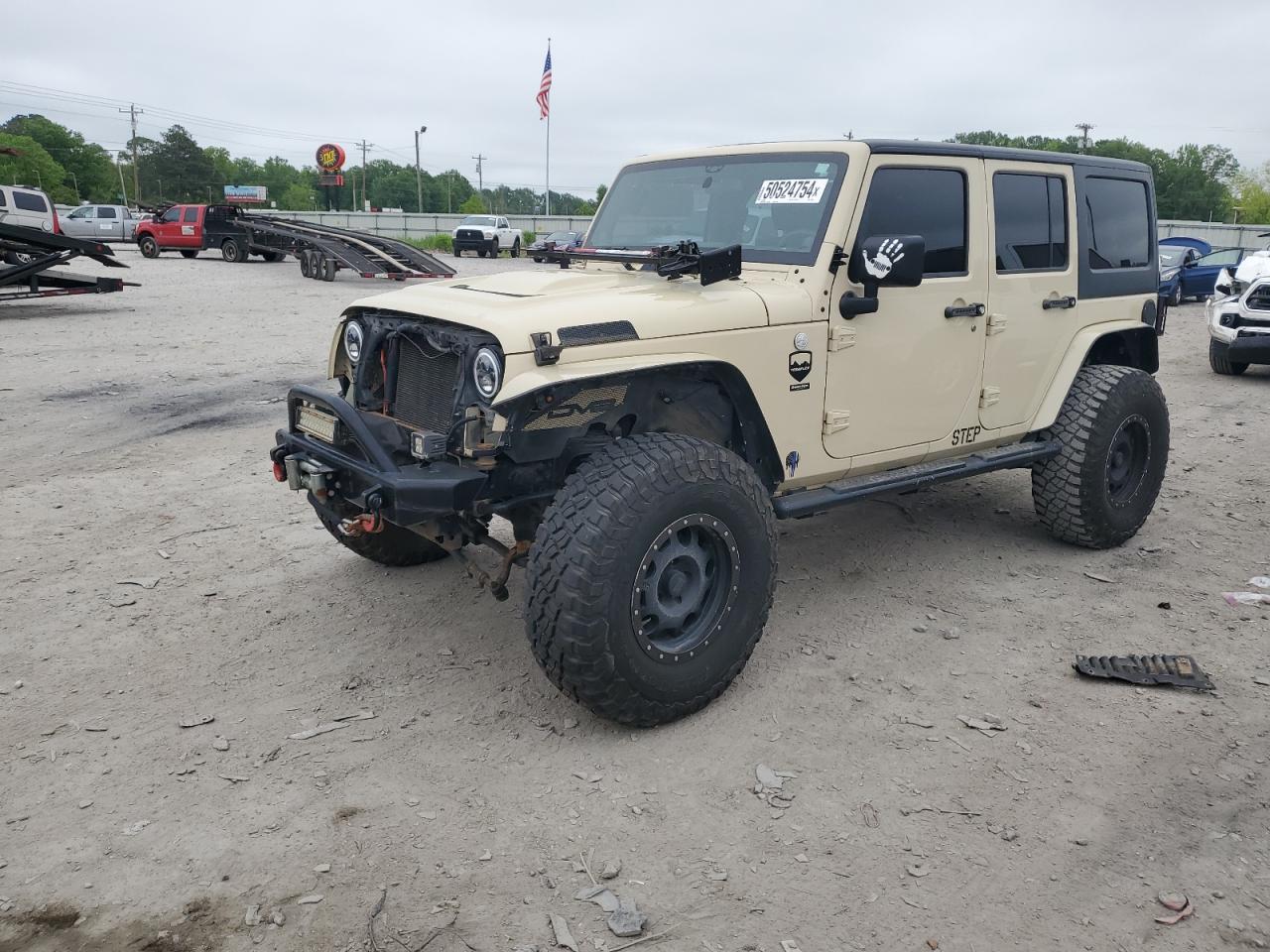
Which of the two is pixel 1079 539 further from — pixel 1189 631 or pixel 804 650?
pixel 804 650

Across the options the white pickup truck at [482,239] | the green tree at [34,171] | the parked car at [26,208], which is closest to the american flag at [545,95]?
the white pickup truck at [482,239]

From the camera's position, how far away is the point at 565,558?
3.41 m

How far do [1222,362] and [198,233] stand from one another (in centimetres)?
2723

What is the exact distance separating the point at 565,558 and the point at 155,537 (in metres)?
3.48

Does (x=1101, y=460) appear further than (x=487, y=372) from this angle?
Yes

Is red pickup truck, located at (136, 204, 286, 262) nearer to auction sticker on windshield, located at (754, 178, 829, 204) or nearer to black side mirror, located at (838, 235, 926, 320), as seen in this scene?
auction sticker on windshield, located at (754, 178, 829, 204)

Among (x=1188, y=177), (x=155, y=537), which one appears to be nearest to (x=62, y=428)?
(x=155, y=537)

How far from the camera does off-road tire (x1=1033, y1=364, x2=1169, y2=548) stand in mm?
5480

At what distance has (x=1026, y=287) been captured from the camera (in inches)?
204

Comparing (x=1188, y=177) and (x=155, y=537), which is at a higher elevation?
(x=1188, y=177)

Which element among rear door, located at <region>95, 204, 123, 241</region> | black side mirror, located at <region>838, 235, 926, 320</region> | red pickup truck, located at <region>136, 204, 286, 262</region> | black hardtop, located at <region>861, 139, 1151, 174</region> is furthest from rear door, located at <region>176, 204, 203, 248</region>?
black side mirror, located at <region>838, 235, 926, 320</region>

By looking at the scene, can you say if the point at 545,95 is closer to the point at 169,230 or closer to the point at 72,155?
the point at 169,230

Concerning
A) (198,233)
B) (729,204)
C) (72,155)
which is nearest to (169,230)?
(198,233)

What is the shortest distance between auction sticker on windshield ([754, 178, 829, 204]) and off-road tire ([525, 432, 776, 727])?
52.2 inches
